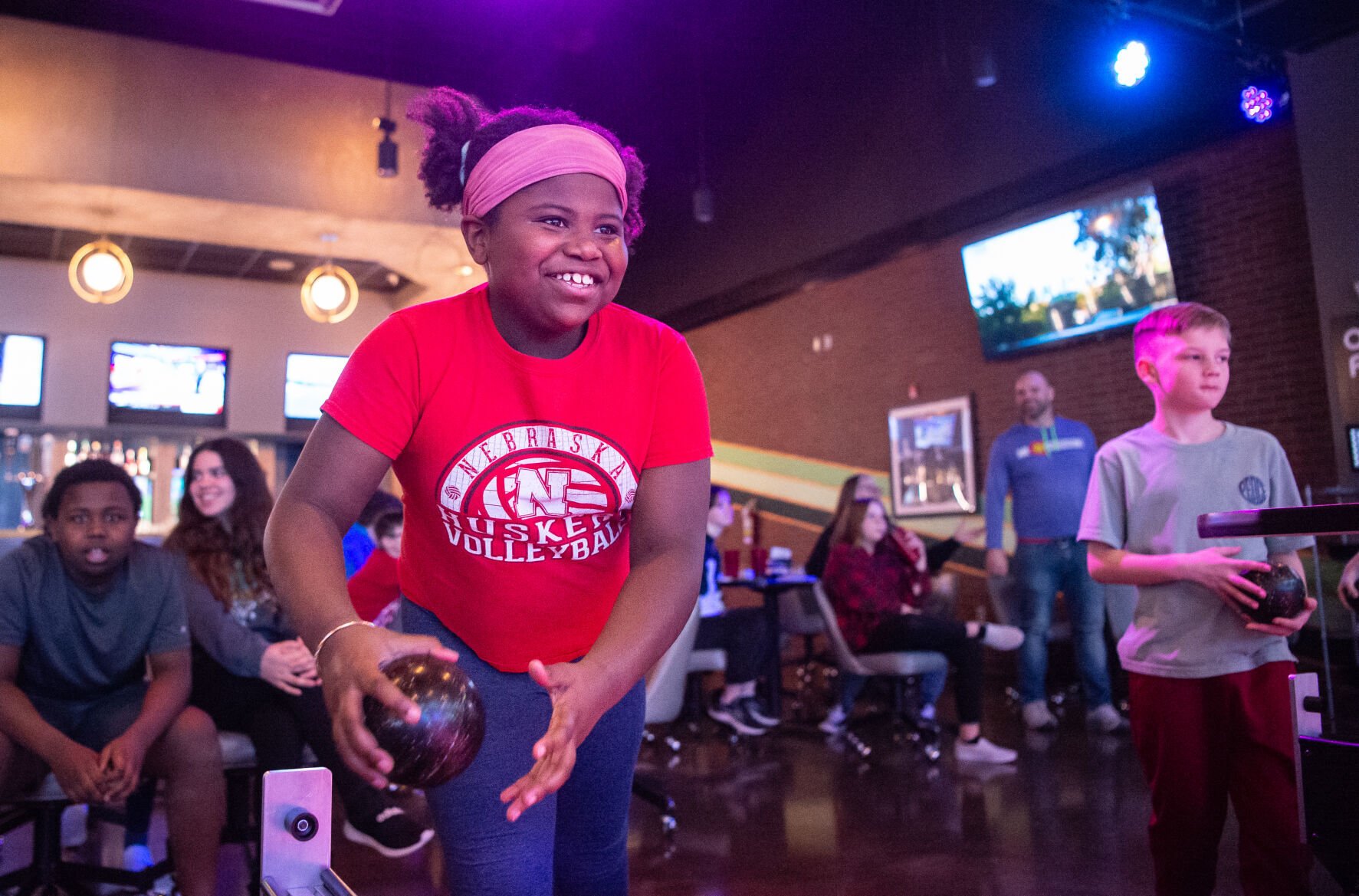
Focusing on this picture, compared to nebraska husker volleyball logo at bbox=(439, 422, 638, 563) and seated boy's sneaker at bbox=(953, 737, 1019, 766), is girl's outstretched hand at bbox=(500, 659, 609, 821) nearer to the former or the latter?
nebraska husker volleyball logo at bbox=(439, 422, 638, 563)

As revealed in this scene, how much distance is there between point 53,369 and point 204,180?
136 inches

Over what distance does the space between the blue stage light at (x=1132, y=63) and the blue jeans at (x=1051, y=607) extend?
102 inches

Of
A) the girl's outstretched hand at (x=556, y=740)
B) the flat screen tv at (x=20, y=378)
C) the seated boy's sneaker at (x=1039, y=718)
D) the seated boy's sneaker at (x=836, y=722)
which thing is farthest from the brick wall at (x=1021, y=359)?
the flat screen tv at (x=20, y=378)

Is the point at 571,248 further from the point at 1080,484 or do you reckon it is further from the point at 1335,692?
the point at 1335,692

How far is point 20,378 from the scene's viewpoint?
895 cm

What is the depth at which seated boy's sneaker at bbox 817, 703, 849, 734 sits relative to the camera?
18.4 ft

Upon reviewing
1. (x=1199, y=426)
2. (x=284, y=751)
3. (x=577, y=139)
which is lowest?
(x=284, y=751)

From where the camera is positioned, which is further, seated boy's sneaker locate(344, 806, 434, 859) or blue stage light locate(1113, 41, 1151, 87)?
blue stage light locate(1113, 41, 1151, 87)

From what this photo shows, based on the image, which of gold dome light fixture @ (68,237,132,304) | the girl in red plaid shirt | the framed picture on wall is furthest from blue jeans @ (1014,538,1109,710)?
gold dome light fixture @ (68,237,132,304)

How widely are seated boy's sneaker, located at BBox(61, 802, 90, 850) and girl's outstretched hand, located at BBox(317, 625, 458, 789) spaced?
3.07 m

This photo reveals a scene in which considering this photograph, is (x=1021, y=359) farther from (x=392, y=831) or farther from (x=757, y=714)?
(x=392, y=831)

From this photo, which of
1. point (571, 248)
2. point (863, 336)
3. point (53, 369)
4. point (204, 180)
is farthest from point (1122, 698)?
point (53, 369)

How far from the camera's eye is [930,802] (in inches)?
159

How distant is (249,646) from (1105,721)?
435 centimetres
